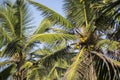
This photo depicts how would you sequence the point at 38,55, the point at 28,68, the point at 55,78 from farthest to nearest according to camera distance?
1. the point at 55,78
2. the point at 38,55
3. the point at 28,68

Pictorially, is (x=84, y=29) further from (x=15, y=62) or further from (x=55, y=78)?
(x=55, y=78)

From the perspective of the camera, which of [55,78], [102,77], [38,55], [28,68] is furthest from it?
[55,78]

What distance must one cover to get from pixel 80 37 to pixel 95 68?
1.31 metres

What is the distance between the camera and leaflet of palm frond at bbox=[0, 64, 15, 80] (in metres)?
16.8

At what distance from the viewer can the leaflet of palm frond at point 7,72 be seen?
663 inches

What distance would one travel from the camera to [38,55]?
17125mm

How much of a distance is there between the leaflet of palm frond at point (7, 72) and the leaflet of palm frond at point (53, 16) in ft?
15.8

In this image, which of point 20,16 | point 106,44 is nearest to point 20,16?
point 20,16

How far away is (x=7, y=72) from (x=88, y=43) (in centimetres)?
587

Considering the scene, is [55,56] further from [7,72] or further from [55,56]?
[7,72]

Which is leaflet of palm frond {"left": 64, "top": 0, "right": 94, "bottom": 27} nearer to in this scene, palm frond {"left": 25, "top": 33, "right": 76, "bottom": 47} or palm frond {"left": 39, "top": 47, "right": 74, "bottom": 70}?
palm frond {"left": 25, "top": 33, "right": 76, "bottom": 47}

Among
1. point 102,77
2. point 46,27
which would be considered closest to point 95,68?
point 102,77

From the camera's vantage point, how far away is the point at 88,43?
1266 cm

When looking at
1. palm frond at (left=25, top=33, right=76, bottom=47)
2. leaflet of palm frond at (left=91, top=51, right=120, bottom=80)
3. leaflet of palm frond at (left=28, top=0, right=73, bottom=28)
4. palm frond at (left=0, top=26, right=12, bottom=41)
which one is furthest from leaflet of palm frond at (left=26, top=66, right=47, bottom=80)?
leaflet of palm frond at (left=91, top=51, right=120, bottom=80)
